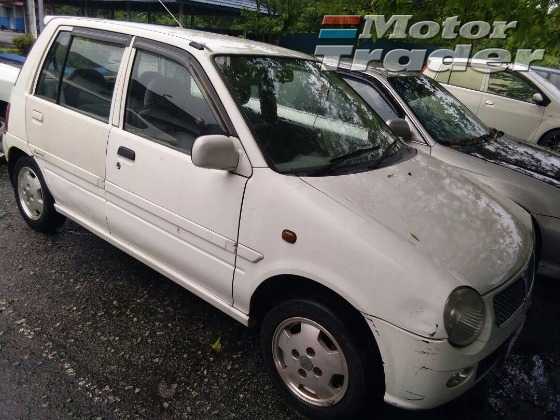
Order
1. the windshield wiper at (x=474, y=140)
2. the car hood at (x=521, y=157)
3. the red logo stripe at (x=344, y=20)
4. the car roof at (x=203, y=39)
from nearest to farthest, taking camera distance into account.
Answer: the car roof at (x=203, y=39) < the car hood at (x=521, y=157) < the windshield wiper at (x=474, y=140) < the red logo stripe at (x=344, y=20)

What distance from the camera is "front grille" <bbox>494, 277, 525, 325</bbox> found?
2.16 meters

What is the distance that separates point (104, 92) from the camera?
3.15m

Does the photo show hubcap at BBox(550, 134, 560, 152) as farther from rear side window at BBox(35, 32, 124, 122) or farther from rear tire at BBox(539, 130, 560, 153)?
rear side window at BBox(35, 32, 124, 122)

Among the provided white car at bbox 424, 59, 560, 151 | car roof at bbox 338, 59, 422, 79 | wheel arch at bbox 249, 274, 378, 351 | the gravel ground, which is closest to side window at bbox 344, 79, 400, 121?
car roof at bbox 338, 59, 422, 79

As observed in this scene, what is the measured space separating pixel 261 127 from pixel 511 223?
1489 mm

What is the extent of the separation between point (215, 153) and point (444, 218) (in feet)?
3.88

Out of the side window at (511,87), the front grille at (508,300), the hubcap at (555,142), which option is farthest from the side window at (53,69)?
the hubcap at (555,142)

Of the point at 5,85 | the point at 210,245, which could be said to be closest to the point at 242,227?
the point at 210,245

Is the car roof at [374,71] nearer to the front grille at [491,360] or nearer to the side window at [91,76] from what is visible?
the side window at [91,76]

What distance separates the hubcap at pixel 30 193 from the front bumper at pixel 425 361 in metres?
3.05

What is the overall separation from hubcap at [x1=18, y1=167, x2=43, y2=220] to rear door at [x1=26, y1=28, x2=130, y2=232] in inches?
11.3

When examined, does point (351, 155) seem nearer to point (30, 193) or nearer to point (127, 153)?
point (127, 153)

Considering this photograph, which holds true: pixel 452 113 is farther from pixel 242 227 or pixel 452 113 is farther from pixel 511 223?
pixel 242 227

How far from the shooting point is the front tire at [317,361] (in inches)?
85.0
